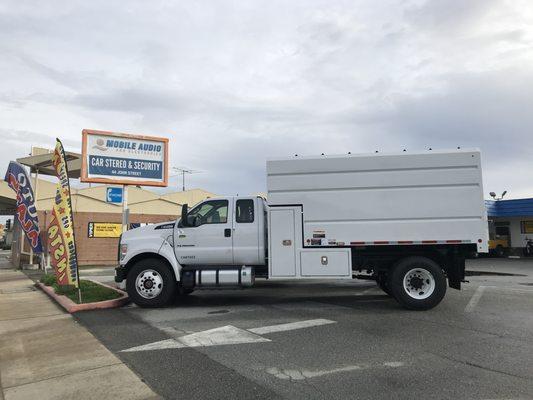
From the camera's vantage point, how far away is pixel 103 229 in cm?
2417

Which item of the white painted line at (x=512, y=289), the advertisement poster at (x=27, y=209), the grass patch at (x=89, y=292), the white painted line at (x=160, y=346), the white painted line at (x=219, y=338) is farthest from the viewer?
the advertisement poster at (x=27, y=209)

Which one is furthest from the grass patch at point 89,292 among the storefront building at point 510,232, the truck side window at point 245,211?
the storefront building at point 510,232

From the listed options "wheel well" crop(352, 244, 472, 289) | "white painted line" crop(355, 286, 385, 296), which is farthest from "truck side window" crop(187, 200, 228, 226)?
"white painted line" crop(355, 286, 385, 296)

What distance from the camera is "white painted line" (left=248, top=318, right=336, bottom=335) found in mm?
7314

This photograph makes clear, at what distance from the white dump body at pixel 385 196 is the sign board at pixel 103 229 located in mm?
17184

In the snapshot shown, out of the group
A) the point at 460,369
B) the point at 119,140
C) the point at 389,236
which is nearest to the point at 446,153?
the point at 389,236

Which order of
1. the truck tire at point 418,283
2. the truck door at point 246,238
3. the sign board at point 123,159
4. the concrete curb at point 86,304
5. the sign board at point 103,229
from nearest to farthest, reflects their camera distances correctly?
the truck tire at point 418,283 → the concrete curb at point 86,304 → the truck door at point 246,238 → the sign board at point 123,159 → the sign board at point 103,229

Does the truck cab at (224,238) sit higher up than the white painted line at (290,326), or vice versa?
the truck cab at (224,238)

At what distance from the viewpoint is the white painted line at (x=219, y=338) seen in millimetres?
6604

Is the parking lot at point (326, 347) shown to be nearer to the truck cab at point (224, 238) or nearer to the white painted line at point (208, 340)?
the white painted line at point (208, 340)

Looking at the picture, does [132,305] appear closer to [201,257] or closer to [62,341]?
[201,257]

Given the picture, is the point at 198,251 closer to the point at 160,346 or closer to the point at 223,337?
the point at 223,337

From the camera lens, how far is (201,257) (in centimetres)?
980

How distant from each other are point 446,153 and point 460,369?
5002mm
